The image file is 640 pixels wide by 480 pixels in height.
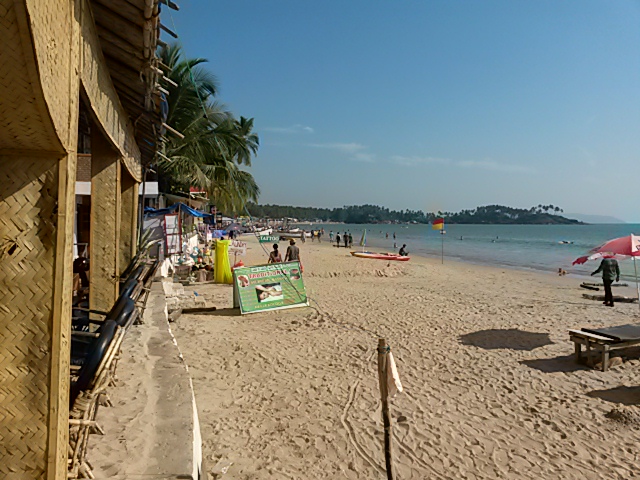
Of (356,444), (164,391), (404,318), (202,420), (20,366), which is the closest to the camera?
(20,366)

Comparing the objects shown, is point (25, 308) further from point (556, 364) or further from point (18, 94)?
point (556, 364)

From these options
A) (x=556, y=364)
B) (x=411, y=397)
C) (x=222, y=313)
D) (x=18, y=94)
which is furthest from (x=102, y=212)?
(x=556, y=364)

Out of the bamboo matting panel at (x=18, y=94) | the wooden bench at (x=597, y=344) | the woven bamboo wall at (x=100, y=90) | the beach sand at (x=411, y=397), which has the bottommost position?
the beach sand at (x=411, y=397)

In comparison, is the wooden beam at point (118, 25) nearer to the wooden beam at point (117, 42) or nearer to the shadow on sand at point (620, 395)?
the wooden beam at point (117, 42)

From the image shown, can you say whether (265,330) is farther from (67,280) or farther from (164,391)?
(67,280)

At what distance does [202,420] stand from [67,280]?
334 cm

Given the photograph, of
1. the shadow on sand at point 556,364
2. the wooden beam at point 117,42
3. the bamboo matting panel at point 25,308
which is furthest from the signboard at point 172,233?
the bamboo matting panel at point 25,308

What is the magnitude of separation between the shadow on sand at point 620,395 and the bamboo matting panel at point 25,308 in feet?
20.7

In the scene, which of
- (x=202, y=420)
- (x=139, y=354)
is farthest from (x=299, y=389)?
(x=139, y=354)

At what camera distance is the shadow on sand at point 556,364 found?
6.91 meters

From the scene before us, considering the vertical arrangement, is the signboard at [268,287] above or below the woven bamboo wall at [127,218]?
below

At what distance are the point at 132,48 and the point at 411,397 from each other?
4.82 metres

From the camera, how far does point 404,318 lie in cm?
1022

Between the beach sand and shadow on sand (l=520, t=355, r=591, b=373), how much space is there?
0.11 feet
